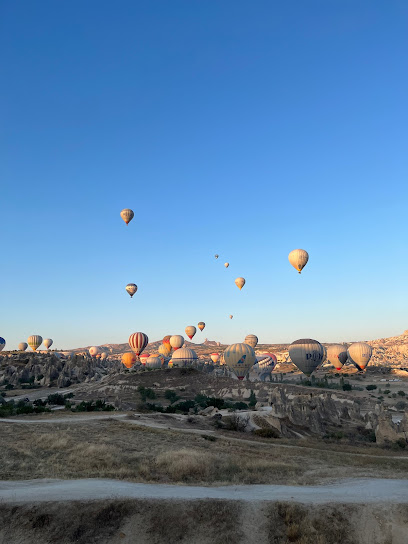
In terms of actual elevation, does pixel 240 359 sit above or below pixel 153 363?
above

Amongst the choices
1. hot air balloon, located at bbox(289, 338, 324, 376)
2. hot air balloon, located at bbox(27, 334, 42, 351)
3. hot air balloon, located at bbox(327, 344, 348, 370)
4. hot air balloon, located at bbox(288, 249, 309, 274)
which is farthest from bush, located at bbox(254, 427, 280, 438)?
hot air balloon, located at bbox(27, 334, 42, 351)

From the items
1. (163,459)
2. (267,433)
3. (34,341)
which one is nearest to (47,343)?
(34,341)

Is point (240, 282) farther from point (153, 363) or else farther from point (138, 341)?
point (153, 363)

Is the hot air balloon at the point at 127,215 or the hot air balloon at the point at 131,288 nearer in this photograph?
the hot air balloon at the point at 127,215

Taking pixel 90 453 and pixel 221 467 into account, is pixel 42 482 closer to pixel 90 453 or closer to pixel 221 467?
pixel 90 453

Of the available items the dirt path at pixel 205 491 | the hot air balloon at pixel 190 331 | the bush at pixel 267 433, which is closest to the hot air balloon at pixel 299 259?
the bush at pixel 267 433

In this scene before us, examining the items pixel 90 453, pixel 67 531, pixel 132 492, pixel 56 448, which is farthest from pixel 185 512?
pixel 56 448

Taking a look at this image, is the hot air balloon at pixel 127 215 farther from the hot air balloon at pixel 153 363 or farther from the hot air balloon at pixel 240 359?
the hot air balloon at pixel 153 363
